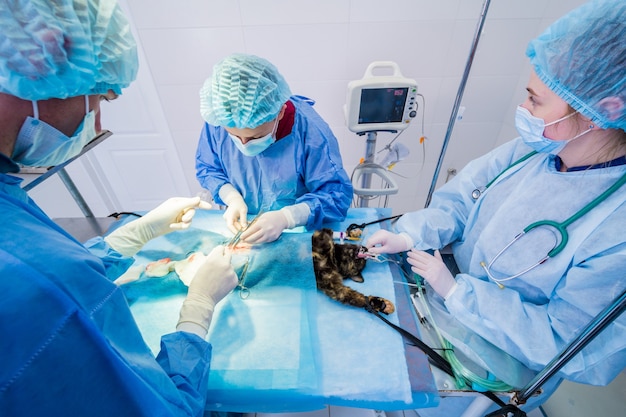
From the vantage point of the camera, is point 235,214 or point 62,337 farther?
point 235,214

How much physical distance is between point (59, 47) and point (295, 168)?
1175 mm

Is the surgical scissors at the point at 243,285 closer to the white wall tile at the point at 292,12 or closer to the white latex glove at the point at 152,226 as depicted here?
the white latex glove at the point at 152,226

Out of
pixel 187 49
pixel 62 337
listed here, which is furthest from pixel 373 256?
pixel 187 49

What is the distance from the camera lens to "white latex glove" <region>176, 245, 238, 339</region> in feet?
3.53

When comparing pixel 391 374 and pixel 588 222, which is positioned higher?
pixel 588 222

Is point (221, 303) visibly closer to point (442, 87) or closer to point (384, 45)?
point (384, 45)

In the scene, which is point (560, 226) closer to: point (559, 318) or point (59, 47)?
point (559, 318)

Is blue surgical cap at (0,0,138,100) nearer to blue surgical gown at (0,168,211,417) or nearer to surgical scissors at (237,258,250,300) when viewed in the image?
blue surgical gown at (0,168,211,417)

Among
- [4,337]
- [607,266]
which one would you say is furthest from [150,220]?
[607,266]

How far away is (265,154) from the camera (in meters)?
1.67

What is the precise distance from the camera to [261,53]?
2.39m

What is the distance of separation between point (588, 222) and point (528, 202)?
21cm

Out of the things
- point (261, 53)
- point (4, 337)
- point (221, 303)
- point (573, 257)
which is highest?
point (261, 53)

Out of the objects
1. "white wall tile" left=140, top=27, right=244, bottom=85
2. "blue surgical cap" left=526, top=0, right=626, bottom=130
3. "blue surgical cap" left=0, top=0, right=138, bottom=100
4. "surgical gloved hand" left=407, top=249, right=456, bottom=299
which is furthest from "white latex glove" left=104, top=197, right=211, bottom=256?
"blue surgical cap" left=526, top=0, right=626, bottom=130
